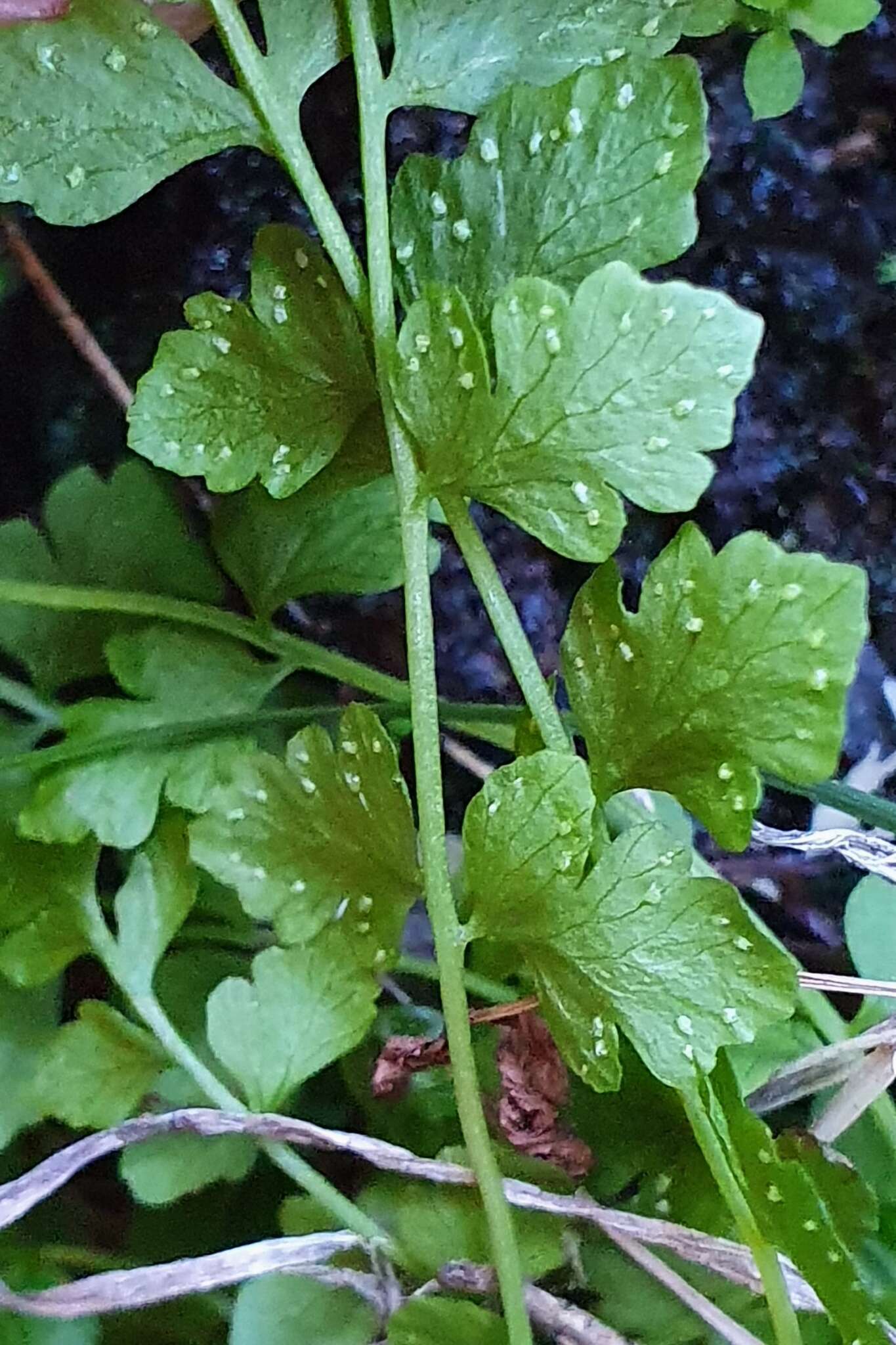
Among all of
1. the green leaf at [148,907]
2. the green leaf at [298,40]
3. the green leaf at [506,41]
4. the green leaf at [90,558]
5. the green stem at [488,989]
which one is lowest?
the green stem at [488,989]

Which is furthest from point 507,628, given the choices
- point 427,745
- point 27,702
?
point 27,702

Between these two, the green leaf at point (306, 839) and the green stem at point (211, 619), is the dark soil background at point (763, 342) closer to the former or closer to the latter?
the green stem at point (211, 619)

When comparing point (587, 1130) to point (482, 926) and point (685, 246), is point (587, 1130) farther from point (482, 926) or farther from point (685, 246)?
point (685, 246)

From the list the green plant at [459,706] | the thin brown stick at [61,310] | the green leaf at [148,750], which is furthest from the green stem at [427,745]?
the thin brown stick at [61,310]

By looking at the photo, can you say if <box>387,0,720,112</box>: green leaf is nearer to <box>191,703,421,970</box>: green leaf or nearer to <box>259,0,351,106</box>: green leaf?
<box>259,0,351,106</box>: green leaf

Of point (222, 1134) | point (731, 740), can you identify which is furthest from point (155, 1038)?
point (731, 740)

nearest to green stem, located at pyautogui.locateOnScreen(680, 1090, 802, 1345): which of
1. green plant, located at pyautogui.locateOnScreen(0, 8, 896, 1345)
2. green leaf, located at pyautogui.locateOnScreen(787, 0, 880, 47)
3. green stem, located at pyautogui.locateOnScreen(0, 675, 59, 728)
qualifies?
green plant, located at pyautogui.locateOnScreen(0, 8, 896, 1345)
